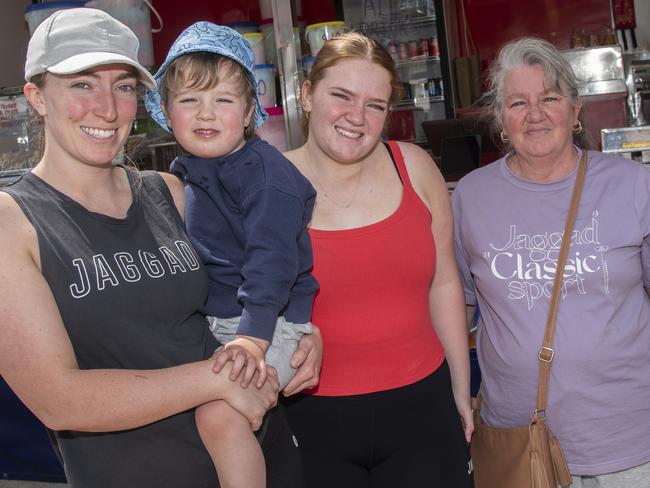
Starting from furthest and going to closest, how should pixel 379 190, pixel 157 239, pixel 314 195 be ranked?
pixel 379 190 → pixel 314 195 → pixel 157 239

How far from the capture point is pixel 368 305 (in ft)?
6.70

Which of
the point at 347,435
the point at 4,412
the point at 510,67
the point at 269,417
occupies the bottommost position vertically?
the point at 4,412

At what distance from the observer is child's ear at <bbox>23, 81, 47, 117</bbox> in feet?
5.36

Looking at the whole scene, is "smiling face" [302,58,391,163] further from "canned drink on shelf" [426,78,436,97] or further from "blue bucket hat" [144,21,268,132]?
"canned drink on shelf" [426,78,436,97]

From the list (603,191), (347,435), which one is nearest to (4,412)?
(347,435)

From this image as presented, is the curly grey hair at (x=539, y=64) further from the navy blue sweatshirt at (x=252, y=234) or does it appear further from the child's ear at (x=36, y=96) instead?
the child's ear at (x=36, y=96)

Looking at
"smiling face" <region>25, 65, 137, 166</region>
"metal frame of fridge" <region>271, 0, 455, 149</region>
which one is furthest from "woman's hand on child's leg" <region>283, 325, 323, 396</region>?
"metal frame of fridge" <region>271, 0, 455, 149</region>

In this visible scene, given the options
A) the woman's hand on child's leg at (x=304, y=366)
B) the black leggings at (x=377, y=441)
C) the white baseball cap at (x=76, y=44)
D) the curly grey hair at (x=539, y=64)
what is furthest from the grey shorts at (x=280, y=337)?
the curly grey hair at (x=539, y=64)

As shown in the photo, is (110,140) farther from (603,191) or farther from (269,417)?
(603,191)

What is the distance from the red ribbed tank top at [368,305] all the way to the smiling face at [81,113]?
2.11ft

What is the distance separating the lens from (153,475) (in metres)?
1.59

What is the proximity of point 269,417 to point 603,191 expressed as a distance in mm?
1131

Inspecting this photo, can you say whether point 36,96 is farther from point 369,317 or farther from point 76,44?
point 369,317

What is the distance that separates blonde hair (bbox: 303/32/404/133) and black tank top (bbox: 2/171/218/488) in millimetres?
710
